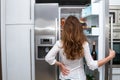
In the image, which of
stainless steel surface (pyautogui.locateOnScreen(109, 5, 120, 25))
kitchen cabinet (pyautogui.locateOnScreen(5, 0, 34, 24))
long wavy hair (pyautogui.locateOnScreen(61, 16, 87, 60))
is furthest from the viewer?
kitchen cabinet (pyautogui.locateOnScreen(5, 0, 34, 24))

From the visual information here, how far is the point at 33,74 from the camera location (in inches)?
161

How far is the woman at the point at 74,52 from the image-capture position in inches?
95.0

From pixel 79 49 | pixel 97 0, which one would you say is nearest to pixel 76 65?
pixel 79 49

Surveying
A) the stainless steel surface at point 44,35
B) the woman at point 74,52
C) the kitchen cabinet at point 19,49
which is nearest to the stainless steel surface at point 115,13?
the stainless steel surface at point 44,35

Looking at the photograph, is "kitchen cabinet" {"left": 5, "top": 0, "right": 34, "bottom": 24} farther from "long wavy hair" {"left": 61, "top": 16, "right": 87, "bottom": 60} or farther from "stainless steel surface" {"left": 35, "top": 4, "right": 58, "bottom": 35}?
"long wavy hair" {"left": 61, "top": 16, "right": 87, "bottom": 60}

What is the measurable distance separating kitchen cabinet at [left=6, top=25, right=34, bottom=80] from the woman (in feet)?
5.25

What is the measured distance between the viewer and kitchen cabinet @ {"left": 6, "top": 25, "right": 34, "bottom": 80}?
4.06m

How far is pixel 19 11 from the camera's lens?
4074 mm

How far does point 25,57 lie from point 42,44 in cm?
44

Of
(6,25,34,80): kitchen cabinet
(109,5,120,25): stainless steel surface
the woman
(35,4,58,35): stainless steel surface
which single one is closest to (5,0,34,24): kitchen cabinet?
(6,25,34,80): kitchen cabinet

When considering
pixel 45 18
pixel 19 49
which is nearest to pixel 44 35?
pixel 45 18

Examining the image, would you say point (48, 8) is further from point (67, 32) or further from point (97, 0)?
point (67, 32)

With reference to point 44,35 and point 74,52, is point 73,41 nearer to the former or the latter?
point 74,52

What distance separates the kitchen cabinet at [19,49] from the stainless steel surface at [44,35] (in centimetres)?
25
